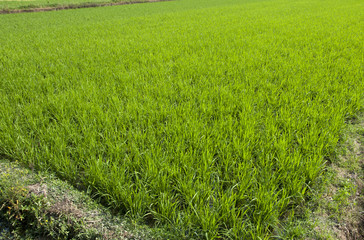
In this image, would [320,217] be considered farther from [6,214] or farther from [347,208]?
Result: [6,214]

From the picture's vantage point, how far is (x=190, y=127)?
2238 millimetres

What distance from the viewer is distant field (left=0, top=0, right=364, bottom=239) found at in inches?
61.5

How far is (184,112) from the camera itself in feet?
8.28

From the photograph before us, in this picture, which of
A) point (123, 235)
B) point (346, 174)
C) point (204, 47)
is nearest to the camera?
point (123, 235)

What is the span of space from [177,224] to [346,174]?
1.36m

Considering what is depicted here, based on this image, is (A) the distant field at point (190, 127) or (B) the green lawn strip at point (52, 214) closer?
(B) the green lawn strip at point (52, 214)

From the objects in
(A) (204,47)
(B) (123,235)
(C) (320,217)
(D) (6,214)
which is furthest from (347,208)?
(A) (204,47)

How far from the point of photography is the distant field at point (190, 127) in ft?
5.13

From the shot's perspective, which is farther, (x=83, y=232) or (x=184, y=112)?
(x=184, y=112)

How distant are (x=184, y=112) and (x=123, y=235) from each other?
1406 millimetres

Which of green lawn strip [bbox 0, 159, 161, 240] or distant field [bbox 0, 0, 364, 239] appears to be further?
distant field [bbox 0, 0, 364, 239]

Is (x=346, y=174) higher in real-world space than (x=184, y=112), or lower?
lower

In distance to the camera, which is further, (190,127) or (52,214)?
(190,127)

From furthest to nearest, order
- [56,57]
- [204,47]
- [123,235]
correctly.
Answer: [204,47] < [56,57] < [123,235]
